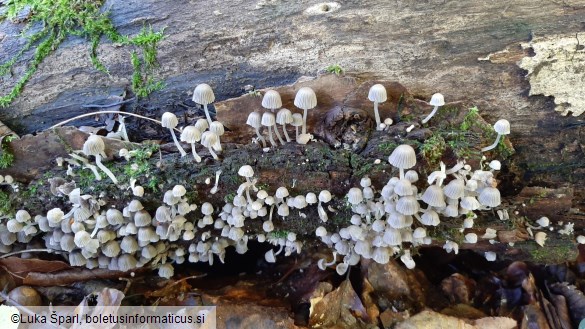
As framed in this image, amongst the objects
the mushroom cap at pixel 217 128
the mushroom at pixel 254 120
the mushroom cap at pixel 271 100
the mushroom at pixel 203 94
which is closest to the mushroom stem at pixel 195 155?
the mushroom cap at pixel 217 128

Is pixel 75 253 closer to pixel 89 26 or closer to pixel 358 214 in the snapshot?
pixel 89 26

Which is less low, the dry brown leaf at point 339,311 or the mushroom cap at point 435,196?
the mushroom cap at point 435,196

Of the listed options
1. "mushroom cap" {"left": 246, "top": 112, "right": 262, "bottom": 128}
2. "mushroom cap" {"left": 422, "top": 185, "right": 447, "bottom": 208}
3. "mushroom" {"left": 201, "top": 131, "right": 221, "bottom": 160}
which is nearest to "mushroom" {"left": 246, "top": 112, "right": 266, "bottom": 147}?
"mushroom cap" {"left": 246, "top": 112, "right": 262, "bottom": 128}

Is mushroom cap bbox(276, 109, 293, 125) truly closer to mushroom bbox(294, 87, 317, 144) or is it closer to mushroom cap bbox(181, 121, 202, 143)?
mushroom bbox(294, 87, 317, 144)

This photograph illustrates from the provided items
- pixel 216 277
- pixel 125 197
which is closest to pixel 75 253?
pixel 125 197

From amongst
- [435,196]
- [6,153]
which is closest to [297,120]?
[435,196]

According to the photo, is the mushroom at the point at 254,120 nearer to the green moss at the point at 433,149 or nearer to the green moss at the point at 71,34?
the green moss at the point at 71,34

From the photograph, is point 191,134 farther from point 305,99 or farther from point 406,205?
point 406,205
